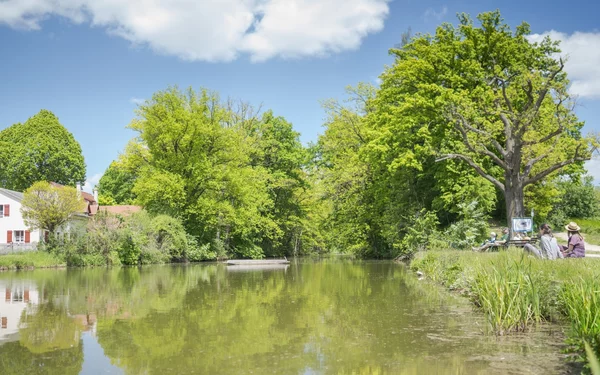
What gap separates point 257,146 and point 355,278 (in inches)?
1011

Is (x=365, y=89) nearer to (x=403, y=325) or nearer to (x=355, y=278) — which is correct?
(x=355, y=278)

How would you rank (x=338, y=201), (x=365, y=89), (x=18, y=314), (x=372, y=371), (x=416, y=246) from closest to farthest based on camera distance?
(x=372, y=371)
(x=18, y=314)
(x=416, y=246)
(x=338, y=201)
(x=365, y=89)

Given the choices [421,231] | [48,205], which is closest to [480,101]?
[421,231]

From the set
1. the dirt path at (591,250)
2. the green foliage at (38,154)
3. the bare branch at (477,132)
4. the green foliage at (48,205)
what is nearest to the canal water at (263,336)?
the dirt path at (591,250)

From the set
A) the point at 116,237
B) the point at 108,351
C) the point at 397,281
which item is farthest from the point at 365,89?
the point at 108,351

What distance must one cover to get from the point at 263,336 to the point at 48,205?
91.8 feet

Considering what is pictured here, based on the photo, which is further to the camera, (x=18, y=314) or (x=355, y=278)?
(x=355, y=278)

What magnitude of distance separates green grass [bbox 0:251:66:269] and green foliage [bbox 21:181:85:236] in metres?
1.84

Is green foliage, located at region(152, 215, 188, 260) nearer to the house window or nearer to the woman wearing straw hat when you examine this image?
the house window

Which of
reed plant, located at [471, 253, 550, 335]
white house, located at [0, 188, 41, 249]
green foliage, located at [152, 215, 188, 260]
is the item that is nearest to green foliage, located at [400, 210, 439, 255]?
green foliage, located at [152, 215, 188, 260]

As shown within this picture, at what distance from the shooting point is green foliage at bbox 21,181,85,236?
32.5m

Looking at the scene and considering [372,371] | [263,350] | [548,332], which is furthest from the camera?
[548,332]

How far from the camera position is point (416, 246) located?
1173 inches

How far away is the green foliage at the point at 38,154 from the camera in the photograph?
53000 millimetres
